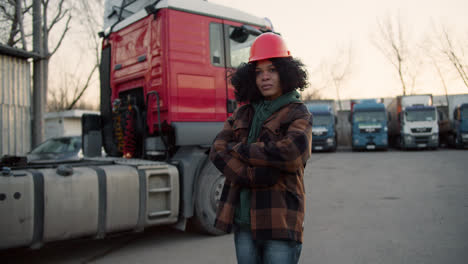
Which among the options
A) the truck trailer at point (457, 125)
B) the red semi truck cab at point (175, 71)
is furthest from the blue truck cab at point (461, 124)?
the red semi truck cab at point (175, 71)

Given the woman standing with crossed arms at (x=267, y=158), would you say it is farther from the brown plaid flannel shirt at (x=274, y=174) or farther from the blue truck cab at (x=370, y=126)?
the blue truck cab at (x=370, y=126)

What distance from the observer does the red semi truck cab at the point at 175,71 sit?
485 cm

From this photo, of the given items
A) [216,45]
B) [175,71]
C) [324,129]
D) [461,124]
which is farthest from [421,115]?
[175,71]

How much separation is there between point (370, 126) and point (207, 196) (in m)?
19.0

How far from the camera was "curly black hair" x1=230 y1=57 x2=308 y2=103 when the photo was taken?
2107 millimetres

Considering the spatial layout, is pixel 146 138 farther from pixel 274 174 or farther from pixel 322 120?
pixel 322 120

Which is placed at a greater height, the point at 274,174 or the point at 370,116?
the point at 370,116

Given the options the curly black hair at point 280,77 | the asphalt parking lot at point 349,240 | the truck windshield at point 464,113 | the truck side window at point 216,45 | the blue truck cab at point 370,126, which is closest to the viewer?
the curly black hair at point 280,77

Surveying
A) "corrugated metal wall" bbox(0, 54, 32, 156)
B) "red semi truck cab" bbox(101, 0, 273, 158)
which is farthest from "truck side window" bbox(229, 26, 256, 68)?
"corrugated metal wall" bbox(0, 54, 32, 156)

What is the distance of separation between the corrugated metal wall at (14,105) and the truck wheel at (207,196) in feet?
22.8

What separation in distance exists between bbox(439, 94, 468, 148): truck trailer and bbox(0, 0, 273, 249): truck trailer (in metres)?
20.1

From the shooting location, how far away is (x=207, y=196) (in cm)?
481

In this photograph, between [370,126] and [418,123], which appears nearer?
[418,123]

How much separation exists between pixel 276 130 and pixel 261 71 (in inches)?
14.9
